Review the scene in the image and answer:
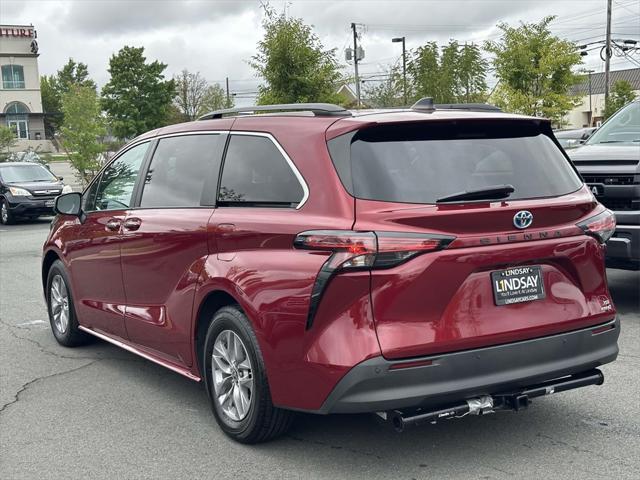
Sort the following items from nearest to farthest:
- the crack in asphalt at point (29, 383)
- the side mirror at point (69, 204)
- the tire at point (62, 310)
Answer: the crack in asphalt at point (29, 383) → the side mirror at point (69, 204) → the tire at point (62, 310)

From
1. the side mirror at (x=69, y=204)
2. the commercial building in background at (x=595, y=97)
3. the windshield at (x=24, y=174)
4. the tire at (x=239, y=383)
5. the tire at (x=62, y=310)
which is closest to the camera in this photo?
the tire at (x=239, y=383)

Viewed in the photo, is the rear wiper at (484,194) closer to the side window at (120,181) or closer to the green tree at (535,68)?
the side window at (120,181)

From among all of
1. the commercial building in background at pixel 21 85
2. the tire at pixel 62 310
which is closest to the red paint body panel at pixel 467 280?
the tire at pixel 62 310

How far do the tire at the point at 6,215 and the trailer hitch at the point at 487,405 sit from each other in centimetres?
1958

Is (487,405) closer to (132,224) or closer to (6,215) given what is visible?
(132,224)

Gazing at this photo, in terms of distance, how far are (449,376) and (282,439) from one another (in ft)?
3.96

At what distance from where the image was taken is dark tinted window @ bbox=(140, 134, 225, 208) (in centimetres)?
505

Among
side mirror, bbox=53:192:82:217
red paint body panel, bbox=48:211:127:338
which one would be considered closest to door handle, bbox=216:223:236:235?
red paint body panel, bbox=48:211:127:338

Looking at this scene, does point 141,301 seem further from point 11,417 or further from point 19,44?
point 19,44

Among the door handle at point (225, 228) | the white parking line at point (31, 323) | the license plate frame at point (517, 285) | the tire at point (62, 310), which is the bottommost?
the white parking line at point (31, 323)

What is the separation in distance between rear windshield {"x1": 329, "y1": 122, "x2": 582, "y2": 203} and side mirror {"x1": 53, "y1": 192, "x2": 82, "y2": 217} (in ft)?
10.4

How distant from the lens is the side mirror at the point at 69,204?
21.8ft

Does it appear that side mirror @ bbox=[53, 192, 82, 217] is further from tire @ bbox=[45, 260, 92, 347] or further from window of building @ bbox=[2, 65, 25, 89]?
window of building @ bbox=[2, 65, 25, 89]

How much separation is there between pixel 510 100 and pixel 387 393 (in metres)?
23.1
